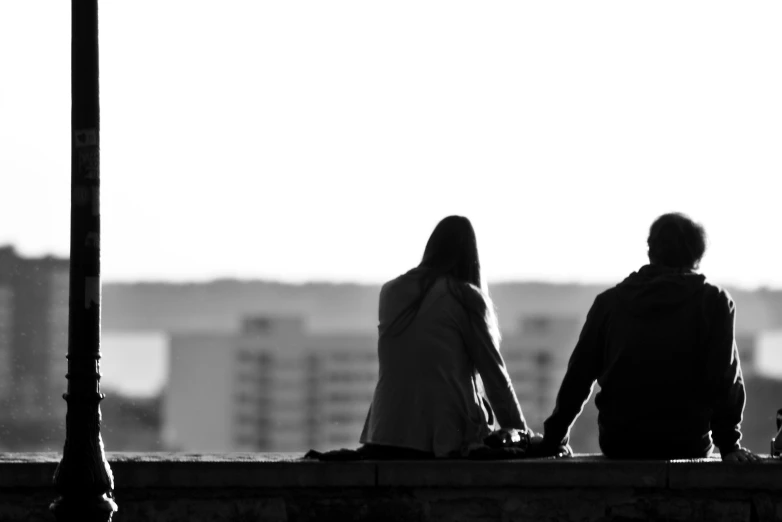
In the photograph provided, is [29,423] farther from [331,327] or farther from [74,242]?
[74,242]

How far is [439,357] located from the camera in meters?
6.50

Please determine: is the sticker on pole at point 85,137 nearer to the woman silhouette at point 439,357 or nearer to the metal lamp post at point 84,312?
the metal lamp post at point 84,312

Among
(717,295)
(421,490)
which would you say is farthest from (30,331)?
(717,295)

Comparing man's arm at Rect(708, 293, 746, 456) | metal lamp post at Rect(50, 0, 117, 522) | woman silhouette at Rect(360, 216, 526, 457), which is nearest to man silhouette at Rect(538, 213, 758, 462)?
man's arm at Rect(708, 293, 746, 456)

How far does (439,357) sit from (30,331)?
182 m

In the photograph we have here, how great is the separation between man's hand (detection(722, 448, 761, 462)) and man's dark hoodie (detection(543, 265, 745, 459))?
0.03m

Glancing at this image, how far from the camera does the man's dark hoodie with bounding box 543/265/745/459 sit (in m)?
6.17

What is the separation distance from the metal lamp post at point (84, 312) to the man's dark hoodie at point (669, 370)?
6.75 ft

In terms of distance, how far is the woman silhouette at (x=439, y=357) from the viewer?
6.42m

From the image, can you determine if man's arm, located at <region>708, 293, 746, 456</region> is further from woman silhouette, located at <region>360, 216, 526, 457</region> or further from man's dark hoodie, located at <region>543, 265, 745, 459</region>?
woman silhouette, located at <region>360, 216, 526, 457</region>

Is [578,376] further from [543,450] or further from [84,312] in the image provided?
[84,312]

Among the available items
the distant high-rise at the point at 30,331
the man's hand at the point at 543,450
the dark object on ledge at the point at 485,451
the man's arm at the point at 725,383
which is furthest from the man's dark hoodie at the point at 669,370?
the distant high-rise at the point at 30,331

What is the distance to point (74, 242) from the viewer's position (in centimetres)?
567

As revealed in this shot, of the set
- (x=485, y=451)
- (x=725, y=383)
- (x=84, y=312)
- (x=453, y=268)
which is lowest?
(x=485, y=451)
